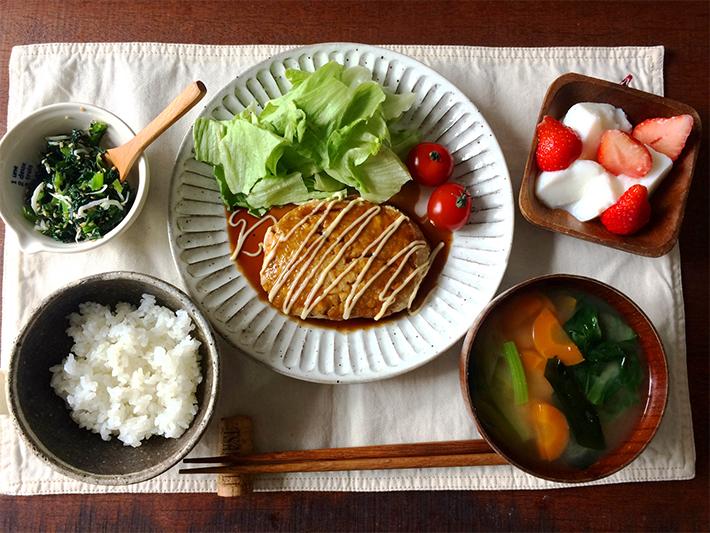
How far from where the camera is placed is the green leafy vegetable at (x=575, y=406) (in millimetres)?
2053

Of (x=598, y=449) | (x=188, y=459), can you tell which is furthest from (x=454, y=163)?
(x=188, y=459)

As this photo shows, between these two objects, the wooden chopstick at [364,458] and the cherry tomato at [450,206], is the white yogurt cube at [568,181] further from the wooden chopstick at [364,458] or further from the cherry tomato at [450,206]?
the wooden chopstick at [364,458]

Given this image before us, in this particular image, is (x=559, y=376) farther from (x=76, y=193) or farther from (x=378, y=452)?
(x=76, y=193)

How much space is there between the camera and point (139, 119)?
2.35 m

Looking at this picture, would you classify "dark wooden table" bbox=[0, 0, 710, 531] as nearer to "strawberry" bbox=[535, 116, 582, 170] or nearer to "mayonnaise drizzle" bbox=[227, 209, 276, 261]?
"strawberry" bbox=[535, 116, 582, 170]

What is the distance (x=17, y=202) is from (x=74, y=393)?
27.1 inches

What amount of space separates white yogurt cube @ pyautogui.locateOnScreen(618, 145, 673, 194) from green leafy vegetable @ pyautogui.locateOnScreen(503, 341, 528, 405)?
746 millimetres

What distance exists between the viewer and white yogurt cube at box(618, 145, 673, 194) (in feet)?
7.33

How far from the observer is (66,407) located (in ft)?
6.65

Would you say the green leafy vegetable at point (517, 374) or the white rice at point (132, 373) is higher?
the green leafy vegetable at point (517, 374)

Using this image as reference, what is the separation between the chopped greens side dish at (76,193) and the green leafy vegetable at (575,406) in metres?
1.58

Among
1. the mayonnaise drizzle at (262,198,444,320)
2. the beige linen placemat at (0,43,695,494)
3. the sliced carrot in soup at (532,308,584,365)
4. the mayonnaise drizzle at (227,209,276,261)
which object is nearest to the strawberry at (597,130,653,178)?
the beige linen placemat at (0,43,695,494)

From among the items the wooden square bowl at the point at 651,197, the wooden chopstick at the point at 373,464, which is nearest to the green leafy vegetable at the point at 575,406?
the wooden chopstick at the point at 373,464

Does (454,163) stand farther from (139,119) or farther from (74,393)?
(74,393)
